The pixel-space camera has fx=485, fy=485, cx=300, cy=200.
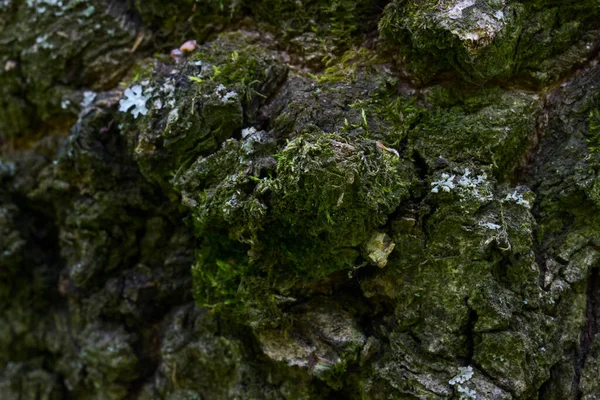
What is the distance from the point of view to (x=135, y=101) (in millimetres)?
1828

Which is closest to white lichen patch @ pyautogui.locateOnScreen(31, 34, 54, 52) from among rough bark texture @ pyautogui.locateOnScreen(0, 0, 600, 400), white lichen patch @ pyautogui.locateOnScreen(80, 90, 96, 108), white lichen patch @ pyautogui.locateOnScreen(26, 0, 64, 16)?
rough bark texture @ pyautogui.locateOnScreen(0, 0, 600, 400)

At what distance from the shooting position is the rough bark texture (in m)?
1.45

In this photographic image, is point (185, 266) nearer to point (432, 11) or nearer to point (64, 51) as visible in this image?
point (64, 51)

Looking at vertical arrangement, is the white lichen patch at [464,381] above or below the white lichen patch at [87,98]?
below

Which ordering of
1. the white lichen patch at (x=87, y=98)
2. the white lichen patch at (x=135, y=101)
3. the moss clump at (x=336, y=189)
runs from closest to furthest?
the moss clump at (x=336, y=189) < the white lichen patch at (x=135, y=101) < the white lichen patch at (x=87, y=98)

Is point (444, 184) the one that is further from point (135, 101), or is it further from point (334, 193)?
point (135, 101)

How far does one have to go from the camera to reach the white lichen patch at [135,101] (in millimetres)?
1808

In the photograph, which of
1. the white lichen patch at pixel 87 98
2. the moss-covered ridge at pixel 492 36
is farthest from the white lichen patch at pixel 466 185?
the white lichen patch at pixel 87 98

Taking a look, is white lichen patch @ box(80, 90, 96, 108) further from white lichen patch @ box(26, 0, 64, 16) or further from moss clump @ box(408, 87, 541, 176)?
moss clump @ box(408, 87, 541, 176)

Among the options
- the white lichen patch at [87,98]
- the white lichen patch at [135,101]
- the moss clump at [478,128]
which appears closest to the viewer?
the moss clump at [478,128]

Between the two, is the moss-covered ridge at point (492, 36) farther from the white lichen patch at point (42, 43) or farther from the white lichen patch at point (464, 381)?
the white lichen patch at point (42, 43)

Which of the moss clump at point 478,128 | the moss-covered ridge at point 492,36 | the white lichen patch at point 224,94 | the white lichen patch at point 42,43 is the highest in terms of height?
the moss-covered ridge at point 492,36

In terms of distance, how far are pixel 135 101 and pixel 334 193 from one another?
0.91 m

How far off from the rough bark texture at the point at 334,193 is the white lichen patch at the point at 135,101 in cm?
1
